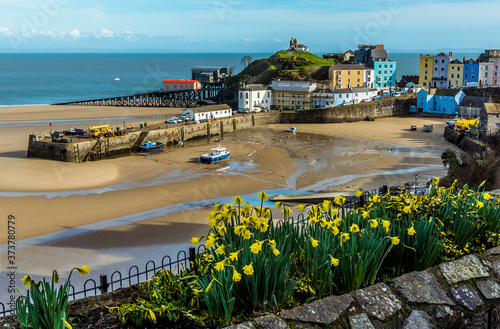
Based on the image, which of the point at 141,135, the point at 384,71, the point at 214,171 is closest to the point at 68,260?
the point at 214,171

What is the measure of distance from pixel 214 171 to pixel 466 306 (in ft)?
72.8

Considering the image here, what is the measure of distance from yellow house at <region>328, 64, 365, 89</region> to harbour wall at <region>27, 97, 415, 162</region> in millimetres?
8222

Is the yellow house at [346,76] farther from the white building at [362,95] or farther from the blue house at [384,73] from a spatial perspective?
the blue house at [384,73]

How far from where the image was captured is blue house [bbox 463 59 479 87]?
5788 cm

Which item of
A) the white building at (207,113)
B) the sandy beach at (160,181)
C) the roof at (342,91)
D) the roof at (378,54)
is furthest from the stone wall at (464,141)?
the roof at (378,54)

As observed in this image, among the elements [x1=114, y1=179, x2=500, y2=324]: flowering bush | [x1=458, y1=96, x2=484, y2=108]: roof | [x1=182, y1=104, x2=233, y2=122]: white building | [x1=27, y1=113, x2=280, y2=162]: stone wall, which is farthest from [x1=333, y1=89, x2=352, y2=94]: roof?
[x1=114, y1=179, x2=500, y2=324]: flowering bush

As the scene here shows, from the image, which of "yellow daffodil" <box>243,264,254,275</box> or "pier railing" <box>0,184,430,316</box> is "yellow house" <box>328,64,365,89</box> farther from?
"yellow daffodil" <box>243,264,254,275</box>

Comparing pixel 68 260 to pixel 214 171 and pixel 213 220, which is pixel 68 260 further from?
pixel 214 171

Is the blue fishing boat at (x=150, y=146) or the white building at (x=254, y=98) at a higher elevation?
the white building at (x=254, y=98)

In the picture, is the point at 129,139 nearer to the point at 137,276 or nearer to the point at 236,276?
the point at 137,276

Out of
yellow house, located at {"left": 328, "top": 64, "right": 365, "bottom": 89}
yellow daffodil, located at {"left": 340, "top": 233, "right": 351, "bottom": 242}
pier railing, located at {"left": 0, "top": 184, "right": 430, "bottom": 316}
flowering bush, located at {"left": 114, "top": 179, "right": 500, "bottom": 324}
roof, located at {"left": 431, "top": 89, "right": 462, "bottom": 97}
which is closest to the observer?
flowering bush, located at {"left": 114, "top": 179, "right": 500, "bottom": 324}

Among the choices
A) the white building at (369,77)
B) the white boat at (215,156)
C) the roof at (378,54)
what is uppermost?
the roof at (378,54)

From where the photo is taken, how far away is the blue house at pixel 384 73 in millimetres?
63812

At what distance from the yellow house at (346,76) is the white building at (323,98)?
6731mm
